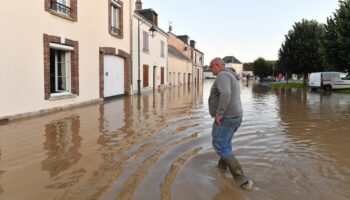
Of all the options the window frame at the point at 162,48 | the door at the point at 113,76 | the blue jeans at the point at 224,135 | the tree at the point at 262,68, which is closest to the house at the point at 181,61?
the window frame at the point at 162,48

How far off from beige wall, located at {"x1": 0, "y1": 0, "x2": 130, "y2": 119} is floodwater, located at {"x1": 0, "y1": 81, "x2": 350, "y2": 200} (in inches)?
44.1

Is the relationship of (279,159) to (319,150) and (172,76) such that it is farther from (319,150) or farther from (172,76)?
(172,76)

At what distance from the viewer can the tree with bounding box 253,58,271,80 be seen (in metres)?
81.9

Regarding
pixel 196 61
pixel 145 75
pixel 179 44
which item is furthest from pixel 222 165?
pixel 196 61

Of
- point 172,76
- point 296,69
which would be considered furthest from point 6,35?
point 296,69

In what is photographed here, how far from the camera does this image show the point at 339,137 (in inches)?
276

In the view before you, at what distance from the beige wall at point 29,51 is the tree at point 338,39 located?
16157 millimetres

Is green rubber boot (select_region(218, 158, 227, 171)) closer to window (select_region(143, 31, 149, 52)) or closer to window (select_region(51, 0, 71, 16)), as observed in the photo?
window (select_region(51, 0, 71, 16))

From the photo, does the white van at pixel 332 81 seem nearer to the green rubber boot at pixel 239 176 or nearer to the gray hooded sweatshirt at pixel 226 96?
the gray hooded sweatshirt at pixel 226 96

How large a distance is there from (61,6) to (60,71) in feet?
8.04

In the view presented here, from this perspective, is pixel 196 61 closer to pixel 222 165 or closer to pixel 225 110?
pixel 222 165

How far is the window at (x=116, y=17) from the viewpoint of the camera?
54.5 feet

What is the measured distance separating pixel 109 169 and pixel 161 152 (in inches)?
49.2

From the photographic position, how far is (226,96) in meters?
4.08
